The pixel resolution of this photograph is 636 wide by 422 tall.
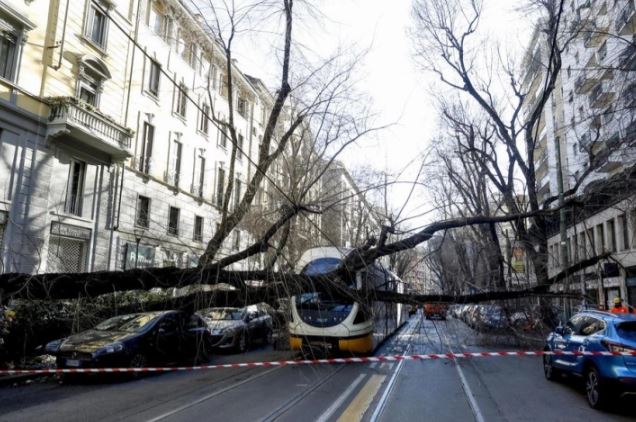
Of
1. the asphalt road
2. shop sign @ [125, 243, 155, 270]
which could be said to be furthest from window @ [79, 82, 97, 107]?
the asphalt road

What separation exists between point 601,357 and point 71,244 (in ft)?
63.6

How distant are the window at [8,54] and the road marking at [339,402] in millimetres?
15889

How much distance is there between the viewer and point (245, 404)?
8125 millimetres

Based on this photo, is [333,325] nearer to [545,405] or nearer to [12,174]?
[545,405]

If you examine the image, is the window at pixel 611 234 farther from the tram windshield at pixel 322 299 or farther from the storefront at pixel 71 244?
the storefront at pixel 71 244

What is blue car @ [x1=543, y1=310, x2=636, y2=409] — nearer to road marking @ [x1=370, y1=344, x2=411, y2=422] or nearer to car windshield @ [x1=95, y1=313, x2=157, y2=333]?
road marking @ [x1=370, y1=344, x2=411, y2=422]

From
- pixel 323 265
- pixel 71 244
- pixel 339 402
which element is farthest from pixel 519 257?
pixel 71 244

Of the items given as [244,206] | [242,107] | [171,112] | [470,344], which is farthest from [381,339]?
[242,107]

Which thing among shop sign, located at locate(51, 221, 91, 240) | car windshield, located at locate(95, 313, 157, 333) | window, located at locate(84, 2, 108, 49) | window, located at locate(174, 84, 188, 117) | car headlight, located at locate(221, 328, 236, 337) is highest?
window, located at locate(84, 2, 108, 49)

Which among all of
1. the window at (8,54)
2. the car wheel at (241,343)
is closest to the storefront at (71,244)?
the window at (8,54)

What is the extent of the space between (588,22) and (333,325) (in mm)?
10577

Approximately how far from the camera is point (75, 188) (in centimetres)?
2141

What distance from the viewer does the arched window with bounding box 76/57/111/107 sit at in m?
21.2

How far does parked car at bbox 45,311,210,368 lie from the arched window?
12.2 metres
